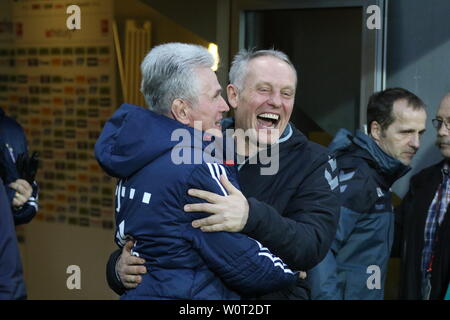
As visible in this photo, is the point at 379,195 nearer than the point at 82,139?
Yes

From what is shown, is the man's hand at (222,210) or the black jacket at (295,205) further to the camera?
the black jacket at (295,205)

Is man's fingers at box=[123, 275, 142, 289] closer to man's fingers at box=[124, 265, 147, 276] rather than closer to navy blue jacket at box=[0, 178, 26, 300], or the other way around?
man's fingers at box=[124, 265, 147, 276]

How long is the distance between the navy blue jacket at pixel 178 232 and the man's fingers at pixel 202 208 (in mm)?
22

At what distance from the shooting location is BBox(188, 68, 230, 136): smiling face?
2668 mm

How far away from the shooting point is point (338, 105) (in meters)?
5.08

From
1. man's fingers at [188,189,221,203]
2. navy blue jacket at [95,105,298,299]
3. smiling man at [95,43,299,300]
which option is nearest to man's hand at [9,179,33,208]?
smiling man at [95,43,299,300]

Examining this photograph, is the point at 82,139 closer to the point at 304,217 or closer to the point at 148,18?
the point at 148,18

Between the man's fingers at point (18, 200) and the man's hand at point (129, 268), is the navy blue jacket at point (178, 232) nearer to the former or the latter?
the man's hand at point (129, 268)

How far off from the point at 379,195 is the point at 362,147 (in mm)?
260

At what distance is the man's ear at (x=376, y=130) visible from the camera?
4.30m

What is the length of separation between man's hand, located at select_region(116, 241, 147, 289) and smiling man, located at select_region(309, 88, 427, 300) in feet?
4.06

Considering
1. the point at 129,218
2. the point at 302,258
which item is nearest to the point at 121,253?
the point at 129,218

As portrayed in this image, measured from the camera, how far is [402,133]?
14.0ft

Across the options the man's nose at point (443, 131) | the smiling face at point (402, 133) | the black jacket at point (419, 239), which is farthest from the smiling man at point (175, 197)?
the man's nose at point (443, 131)
